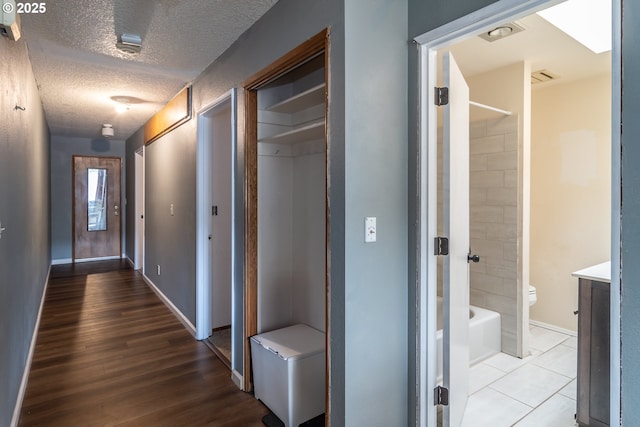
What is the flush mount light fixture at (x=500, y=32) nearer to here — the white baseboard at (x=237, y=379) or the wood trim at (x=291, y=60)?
the wood trim at (x=291, y=60)

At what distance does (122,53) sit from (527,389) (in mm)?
3641

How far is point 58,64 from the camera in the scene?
115 inches

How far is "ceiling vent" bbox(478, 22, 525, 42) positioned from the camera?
226cm

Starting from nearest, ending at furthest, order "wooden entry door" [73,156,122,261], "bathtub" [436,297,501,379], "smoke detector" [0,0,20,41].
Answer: "smoke detector" [0,0,20,41] < "bathtub" [436,297,501,379] < "wooden entry door" [73,156,122,261]

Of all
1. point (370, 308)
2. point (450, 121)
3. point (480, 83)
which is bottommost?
point (370, 308)

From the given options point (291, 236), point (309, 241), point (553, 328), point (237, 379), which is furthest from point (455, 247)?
point (553, 328)

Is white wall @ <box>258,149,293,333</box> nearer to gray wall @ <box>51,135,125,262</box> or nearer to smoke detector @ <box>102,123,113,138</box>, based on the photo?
smoke detector @ <box>102,123,113,138</box>

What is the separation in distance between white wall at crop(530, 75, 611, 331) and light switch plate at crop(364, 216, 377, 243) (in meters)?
2.63

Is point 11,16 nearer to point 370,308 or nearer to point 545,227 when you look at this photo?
point 370,308

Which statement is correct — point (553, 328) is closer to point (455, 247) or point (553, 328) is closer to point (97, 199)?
point (455, 247)

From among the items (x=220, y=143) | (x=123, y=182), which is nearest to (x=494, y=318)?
(x=220, y=143)

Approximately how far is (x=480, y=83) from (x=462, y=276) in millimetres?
1986

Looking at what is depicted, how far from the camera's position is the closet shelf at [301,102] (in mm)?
2184

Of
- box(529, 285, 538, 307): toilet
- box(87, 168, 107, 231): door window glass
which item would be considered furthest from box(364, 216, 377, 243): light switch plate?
box(87, 168, 107, 231): door window glass
